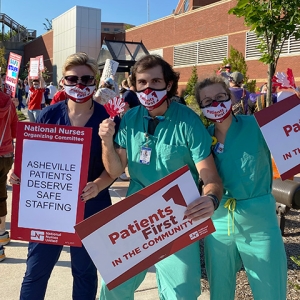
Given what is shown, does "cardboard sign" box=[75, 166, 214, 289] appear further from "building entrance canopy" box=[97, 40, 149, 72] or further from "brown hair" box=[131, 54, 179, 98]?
"building entrance canopy" box=[97, 40, 149, 72]

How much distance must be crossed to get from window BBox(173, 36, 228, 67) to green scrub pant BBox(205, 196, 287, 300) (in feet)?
65.1

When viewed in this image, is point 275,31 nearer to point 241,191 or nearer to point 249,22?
point 249,22

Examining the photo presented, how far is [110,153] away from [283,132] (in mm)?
1108

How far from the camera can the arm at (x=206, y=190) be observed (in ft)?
6.49

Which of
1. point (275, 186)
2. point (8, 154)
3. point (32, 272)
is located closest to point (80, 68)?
point (32, 272)

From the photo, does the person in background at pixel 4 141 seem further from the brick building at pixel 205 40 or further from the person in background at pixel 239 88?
the brick building at pixel 205 40

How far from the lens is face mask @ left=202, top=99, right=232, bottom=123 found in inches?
90.3

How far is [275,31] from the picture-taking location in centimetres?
495

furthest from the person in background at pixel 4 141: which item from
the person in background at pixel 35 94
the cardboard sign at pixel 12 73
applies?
the person in background at pixel 35 94

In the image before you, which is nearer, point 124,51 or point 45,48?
point 124,51

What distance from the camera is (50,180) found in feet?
7.75

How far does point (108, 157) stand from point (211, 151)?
2.15 ft

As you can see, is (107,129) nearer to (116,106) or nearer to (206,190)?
(116,106)

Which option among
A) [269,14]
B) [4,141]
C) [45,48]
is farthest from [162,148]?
[45,48]
